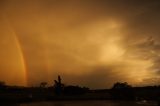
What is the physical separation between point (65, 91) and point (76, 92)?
435cm

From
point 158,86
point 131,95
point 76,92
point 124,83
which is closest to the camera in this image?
point 131,95

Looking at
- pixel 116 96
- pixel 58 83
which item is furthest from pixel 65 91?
pixel 116 96

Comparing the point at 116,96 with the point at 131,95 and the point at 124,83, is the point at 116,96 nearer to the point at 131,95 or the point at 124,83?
the point at 131,95

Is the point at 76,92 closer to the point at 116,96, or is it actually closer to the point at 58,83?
the point at 58,83

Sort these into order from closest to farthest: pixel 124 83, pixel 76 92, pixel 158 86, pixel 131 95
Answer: pixel 131 95, pixel 76 92, pixel 124 83, pixel 158 86

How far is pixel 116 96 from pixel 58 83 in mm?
25840

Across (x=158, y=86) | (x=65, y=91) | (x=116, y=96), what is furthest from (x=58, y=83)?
(x=158, y=86)

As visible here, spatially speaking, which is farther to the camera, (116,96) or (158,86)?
(158,86)

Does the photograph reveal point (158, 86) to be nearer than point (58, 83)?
No

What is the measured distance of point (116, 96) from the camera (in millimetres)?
111625

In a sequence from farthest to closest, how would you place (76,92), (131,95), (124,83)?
(124,83)
(76,92)
(131,95)

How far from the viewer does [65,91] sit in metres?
125

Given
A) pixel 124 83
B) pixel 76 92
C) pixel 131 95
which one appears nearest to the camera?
pixel 131 95

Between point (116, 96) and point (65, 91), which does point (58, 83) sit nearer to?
point (65, 91)
